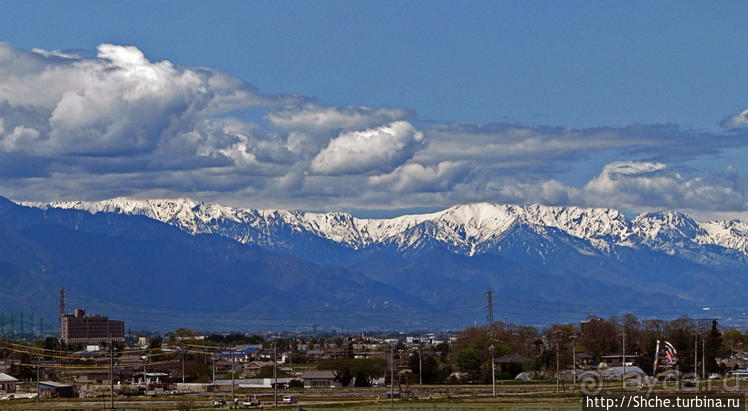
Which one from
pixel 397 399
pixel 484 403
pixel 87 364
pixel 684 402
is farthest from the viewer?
pixel 87 364

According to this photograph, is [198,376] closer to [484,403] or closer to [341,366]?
[341,366]

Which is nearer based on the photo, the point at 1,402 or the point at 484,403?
the point at 484,403

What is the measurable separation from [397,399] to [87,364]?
9326cm

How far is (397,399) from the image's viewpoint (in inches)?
4264

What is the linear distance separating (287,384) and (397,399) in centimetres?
4041

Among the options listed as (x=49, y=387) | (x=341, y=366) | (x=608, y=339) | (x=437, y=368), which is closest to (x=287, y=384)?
(x=341, y=366)

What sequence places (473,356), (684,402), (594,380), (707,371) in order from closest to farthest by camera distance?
(684,402)
(594,380)
(707,371)
(473,356)

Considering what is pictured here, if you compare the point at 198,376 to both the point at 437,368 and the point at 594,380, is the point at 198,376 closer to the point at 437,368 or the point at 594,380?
the point at 437,368

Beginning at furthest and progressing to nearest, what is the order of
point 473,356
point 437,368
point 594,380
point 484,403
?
point 473,356, point 437,368, point 594,380, point 484,403

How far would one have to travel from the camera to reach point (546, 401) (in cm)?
9800

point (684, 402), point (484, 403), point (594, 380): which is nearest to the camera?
point (684, 402)

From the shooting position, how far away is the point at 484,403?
97.6m

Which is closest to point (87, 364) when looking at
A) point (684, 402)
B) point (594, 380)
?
point (594, 380)

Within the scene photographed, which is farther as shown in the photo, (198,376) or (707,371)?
(198,376)
